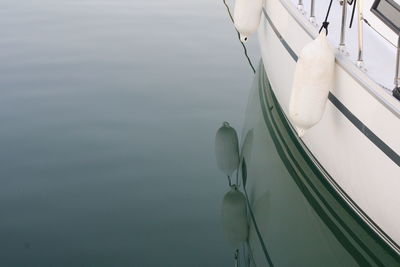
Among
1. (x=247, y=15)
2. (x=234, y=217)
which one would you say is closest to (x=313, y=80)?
(x=234, y=217)

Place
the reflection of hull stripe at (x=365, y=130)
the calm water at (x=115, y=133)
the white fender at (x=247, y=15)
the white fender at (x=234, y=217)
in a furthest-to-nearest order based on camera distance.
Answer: the white fender at (x=247, y=15), the white fender at (x=234, y=217), the calm water at (x=115, y=133), the reflection of hull stripe at (x=365, y=130)

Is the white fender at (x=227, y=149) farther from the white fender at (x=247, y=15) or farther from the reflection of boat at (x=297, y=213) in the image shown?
the white fender at (x=247, y=15)

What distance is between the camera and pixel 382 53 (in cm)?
361

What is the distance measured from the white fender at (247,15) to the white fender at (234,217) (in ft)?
5.20

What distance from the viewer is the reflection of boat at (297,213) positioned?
3623 millimetres

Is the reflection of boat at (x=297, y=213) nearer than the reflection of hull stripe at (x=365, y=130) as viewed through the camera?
No

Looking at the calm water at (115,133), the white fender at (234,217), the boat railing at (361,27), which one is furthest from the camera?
the white fender at (234,217)

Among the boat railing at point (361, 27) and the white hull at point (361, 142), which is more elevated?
the boat railing at point (361, 27)

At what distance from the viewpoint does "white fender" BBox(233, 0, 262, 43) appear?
5.39 m

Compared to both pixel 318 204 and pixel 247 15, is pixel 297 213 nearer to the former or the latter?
pixel 318 204

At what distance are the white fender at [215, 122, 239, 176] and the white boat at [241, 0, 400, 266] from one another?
0.26 feet

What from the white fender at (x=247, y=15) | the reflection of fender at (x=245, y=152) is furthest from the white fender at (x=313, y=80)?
the white fender at (x=247, y=15)

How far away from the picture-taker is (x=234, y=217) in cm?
417

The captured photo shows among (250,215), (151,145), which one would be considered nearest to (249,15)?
(151,145)
